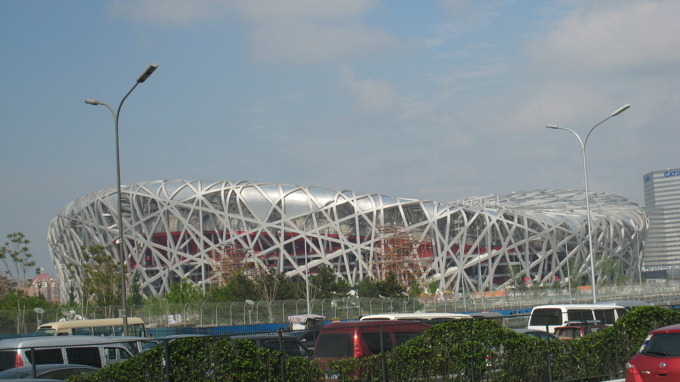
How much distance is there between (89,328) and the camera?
27109mm

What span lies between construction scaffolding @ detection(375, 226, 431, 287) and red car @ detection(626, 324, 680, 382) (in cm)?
6869

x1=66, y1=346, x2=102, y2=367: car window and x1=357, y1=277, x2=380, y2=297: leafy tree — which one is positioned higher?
x1=66, y1=346, x2=102, y2=367: car window

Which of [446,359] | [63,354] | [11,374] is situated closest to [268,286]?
[63,354]

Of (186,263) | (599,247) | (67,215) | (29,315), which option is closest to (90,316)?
(29,315)

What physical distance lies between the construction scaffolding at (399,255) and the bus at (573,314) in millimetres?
56408

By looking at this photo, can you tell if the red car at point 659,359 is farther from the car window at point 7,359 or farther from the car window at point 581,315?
the car window at point 581,315

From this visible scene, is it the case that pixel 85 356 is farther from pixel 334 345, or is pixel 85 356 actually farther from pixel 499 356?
pixel 499 356

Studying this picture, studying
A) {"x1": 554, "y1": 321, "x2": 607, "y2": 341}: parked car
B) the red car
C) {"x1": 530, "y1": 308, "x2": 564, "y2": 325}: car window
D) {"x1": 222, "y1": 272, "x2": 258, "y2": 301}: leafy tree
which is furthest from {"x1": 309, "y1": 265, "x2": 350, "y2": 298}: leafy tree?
the red car

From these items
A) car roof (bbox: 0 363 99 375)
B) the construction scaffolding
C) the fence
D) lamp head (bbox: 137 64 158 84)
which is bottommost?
the fence

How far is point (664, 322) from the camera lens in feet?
60.7

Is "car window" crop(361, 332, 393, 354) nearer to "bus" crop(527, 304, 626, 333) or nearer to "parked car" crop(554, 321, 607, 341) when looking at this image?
"parked car" crop(554, 321, 607, 341)

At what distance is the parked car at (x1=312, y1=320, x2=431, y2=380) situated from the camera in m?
13.9

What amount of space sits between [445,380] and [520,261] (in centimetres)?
7971

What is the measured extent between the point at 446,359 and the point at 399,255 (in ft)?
230
